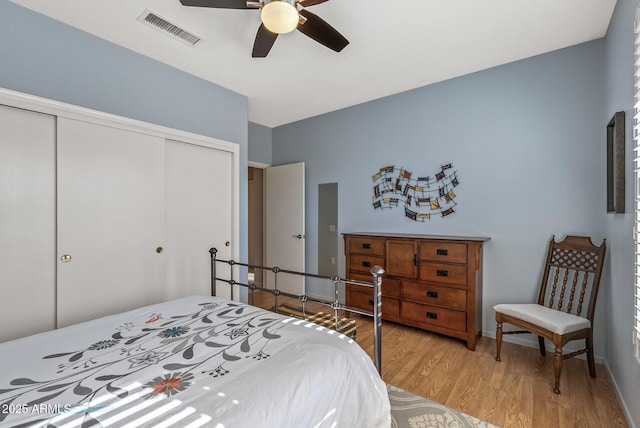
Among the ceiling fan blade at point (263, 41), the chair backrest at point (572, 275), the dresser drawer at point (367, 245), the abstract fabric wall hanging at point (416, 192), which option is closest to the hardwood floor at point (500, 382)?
the chair backrest at point (572, 275)

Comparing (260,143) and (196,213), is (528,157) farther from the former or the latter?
(260,143)

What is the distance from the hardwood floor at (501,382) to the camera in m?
1.82

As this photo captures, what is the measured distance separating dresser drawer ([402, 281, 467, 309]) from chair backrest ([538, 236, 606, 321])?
26.2 inches

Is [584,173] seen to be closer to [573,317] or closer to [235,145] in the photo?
[573,317]

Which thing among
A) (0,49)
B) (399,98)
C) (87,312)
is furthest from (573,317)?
(0,49)

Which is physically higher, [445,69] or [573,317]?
[445,69]

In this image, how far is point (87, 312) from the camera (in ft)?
7.27

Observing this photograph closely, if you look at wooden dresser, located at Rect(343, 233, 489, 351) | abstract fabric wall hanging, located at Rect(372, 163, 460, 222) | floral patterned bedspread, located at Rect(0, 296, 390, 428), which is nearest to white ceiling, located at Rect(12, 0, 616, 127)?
abstract fabric wall hanging, located at Rect(372, 163, 460, 222)

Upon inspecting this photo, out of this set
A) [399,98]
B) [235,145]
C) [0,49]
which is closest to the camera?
[0,49]

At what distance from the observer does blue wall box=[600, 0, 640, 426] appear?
1677 mm

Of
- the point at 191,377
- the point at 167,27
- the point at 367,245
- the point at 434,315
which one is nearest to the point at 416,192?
the point at 367,245

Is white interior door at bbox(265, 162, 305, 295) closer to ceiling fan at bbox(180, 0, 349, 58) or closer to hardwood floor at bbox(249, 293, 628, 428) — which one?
hardwood floor at bbox(249, 293, 628, 428)

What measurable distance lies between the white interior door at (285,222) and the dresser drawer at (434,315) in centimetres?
172

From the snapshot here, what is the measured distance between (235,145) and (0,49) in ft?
5.91
